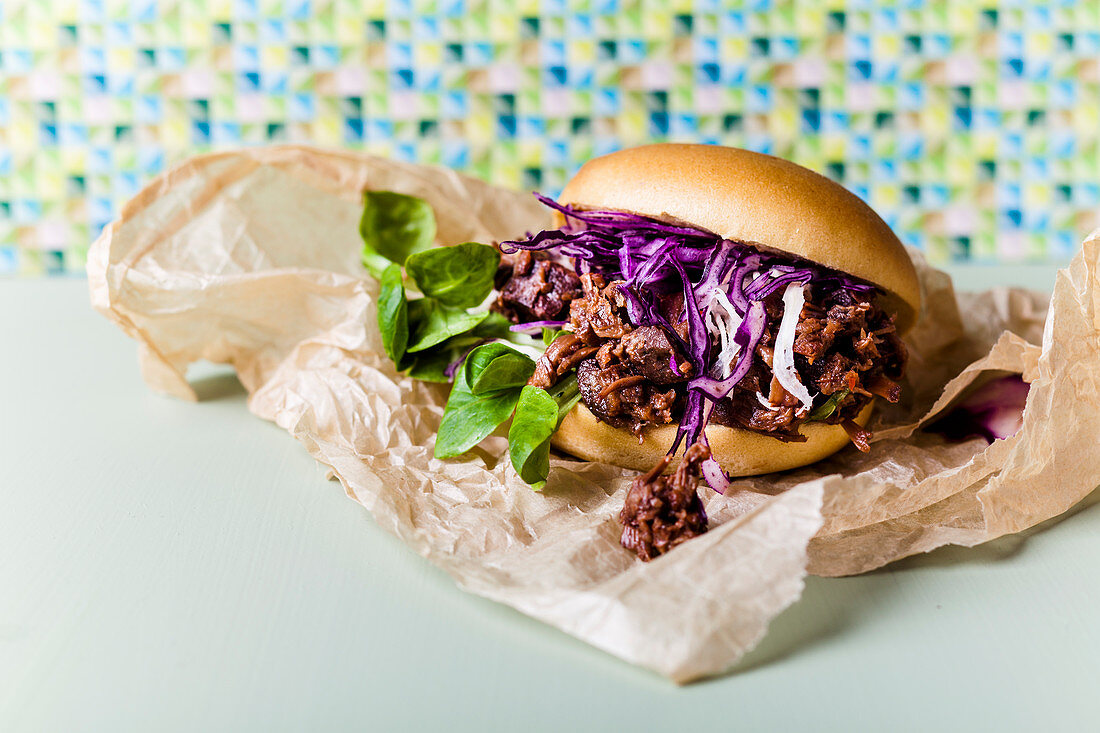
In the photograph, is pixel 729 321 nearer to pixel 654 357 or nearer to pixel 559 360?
pixel 654 357

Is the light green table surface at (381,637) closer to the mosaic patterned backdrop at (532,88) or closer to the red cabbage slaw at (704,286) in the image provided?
the red cabbage slaw at (704,286)

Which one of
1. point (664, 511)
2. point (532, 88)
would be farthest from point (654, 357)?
point (532, 88)

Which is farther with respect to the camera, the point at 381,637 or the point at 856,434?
the point at 856,434

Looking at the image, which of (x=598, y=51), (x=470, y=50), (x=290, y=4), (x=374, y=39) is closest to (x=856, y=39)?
(x=598, y=51)

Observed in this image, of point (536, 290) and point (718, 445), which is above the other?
point (536, 290)

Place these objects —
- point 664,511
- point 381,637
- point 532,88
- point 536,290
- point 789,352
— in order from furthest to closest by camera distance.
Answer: point 532,88
point 536,290
point 789,352
point 664,511
point 381,637

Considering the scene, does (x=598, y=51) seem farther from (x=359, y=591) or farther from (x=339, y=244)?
(x=359, y=591)

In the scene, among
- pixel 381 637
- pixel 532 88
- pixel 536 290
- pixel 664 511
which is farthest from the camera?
pixel 532 88
